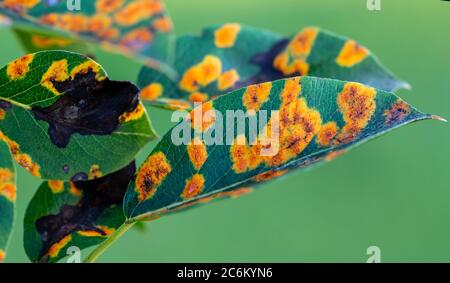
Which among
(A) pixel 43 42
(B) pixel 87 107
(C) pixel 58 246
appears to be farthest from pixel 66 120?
(A) pixel 43 42

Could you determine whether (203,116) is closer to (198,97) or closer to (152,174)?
(152,174)

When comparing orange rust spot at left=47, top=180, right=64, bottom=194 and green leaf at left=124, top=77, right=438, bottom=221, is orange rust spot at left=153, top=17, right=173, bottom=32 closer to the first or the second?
green leaf at left=124, top=77, right=438, bottom=221

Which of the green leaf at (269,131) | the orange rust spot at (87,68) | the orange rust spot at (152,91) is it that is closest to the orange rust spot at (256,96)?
the green leaf at (269,131)

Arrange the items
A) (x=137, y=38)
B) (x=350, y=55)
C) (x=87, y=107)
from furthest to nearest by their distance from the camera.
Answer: (x=350, y=55)
(x=87, y=107)
(x=137, y=38)

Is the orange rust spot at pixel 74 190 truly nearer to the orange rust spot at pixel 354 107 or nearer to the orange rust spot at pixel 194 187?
the orange rust spot at pixel 194 187

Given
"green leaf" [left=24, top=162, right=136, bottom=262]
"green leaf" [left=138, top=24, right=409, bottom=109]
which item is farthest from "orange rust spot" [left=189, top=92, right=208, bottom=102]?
"green leaf" [left=24, top=162, right=136, bottom=262]

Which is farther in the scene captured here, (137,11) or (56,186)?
(56,186)

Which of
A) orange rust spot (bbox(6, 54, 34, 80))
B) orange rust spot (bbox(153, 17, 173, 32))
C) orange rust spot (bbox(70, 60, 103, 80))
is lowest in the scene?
orange rust spot (bbox(153, 17, 173, 32))
